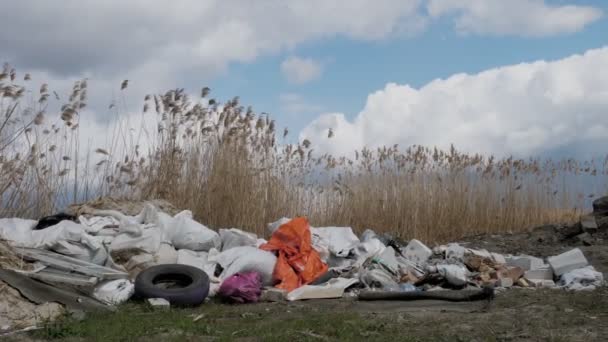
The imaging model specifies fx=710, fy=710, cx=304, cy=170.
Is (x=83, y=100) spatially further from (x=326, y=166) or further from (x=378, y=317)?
(x=378, y=317)

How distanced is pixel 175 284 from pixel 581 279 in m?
4.39

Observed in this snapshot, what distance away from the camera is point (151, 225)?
27.6 ft

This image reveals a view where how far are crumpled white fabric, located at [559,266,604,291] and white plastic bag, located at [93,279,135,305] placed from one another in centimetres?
463

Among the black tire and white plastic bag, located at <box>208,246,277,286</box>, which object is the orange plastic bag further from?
the black tire

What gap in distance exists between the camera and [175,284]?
7.31 metres

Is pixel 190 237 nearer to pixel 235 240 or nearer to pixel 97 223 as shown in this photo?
A: pixel 235 240

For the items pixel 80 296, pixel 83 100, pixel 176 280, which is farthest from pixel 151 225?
pixel 83 100

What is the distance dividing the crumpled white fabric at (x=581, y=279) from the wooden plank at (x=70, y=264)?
4770 mm

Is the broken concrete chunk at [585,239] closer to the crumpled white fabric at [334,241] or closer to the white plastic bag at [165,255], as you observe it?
the crumpled white fabric at [334,241]

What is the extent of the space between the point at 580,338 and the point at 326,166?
8.30 meters

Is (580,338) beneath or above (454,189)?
beneath

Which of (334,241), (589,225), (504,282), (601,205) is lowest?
(504,282)

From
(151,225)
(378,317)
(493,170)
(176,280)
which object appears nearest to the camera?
(378,317)

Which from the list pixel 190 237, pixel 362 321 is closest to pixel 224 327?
pixel 362 321
